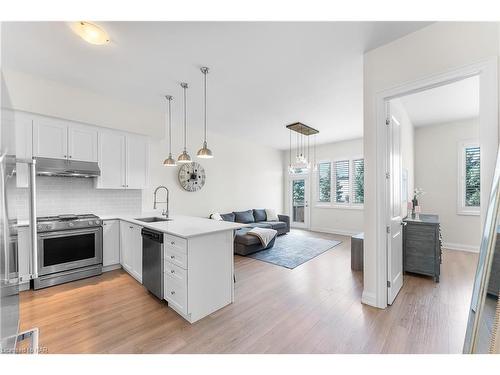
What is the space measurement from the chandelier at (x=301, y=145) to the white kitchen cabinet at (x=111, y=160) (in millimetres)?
3581

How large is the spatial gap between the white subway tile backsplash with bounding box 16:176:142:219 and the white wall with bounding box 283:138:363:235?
17.9 ft

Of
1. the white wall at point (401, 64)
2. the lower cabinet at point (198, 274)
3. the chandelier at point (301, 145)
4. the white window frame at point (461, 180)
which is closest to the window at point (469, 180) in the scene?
the white window frame at point (461, 180)

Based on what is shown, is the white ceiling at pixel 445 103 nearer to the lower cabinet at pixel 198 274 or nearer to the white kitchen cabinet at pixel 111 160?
the lower cabinet at pixel 198 274

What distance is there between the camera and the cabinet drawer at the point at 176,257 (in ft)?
7.02

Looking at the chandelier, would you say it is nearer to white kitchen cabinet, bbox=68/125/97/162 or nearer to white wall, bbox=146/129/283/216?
white wall, bbox=146/129/283/216

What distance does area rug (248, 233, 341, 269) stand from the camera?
13.4 feet

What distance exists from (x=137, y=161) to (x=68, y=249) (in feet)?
5.70

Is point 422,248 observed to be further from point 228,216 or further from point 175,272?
point 228,216

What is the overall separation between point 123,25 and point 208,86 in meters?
1.32

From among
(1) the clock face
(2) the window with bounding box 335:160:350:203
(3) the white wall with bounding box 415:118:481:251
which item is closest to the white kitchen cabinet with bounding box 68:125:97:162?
(1) the clock face

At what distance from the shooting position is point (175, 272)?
89.3 inches

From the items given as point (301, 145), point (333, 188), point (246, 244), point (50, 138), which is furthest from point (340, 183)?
point (50, 138)
